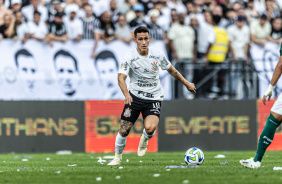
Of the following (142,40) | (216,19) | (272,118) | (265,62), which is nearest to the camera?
(272,118)

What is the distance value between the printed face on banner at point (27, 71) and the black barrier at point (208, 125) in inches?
149

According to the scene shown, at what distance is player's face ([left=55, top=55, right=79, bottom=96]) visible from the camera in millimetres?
17172

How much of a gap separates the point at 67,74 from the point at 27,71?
113 centimetres

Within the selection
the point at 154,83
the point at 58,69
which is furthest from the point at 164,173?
the point at 58,69

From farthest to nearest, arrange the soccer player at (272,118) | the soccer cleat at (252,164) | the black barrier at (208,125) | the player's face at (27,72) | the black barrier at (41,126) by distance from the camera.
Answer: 1. the black barrier at (208,125)
2. the player's face at (27,72)
3. the black barrier at (41,126)
4. the soccer cleat at (252,164)
5. the soccer player at (272,118)

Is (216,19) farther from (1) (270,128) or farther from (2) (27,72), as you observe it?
(1) (270,128)

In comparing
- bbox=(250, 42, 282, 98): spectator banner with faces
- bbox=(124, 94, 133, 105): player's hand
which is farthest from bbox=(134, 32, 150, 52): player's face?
bbox=(250, 42, 282, 98): spectator banner with faces

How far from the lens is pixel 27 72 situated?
56.1 feet

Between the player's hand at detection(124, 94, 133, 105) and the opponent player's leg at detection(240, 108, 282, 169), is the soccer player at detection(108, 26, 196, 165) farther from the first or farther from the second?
the opponent player's leg at detection(240, 108, 282, 169)

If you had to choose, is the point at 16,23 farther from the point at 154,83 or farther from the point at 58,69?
the point at 154,83

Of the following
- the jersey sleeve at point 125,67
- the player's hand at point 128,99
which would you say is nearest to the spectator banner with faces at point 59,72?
the jersey sleeve at point 125,67

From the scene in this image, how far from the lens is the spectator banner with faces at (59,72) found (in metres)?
17.0

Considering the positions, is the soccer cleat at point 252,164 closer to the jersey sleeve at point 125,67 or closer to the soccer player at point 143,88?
the soccer player at point 143,88

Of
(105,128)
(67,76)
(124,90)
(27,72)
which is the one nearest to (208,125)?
(105,128)
